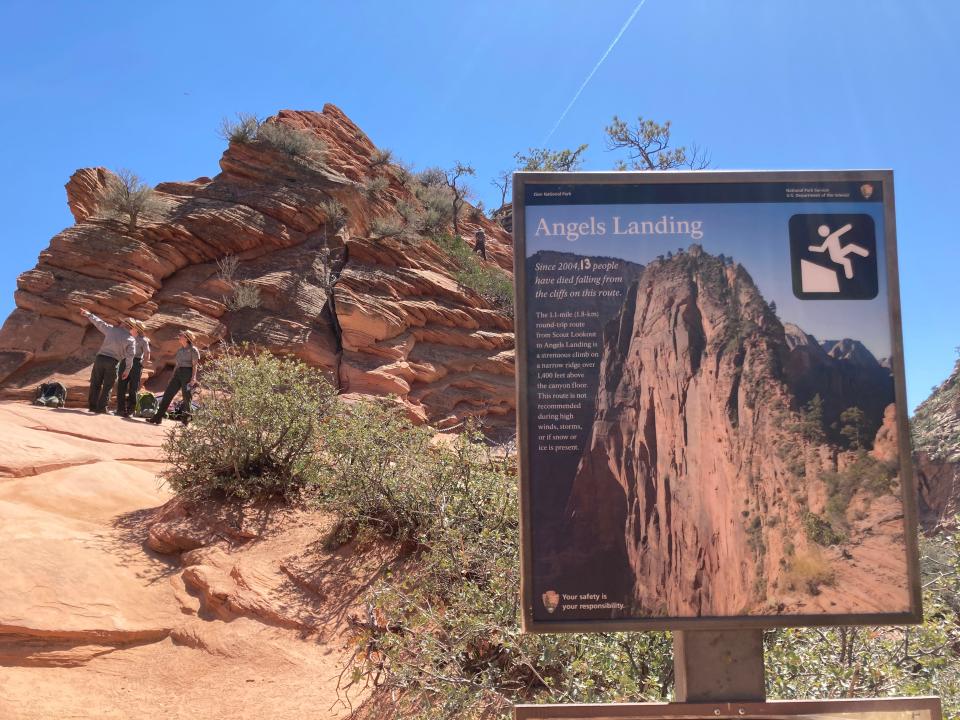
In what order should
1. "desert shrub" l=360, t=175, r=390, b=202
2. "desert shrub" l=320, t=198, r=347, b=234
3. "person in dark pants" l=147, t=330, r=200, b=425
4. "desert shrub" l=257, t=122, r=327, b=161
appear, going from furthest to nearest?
"desert shrub" l=360, t=175, r=390, b=202 → "desert shrub" l=257, t=122, r=327, b=161 → "desert shrub" l=320, t=198, r=347, b=234 → "person in dark pants" l=147, t=330, r=200, b=425

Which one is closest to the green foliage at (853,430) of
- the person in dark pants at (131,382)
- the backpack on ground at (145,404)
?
the person in dark pants at (131,382)

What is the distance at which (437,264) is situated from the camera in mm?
22375

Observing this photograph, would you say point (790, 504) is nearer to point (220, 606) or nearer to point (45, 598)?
point (220, 606)

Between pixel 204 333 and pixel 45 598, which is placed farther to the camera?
pixel 204 333

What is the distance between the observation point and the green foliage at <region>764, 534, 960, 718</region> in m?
2.94

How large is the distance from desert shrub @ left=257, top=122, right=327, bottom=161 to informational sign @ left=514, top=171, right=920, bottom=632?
2129 cm

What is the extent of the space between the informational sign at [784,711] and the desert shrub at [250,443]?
5.29 m

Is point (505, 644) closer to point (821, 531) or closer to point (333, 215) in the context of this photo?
point (821, 531)

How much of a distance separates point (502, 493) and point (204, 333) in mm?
13734

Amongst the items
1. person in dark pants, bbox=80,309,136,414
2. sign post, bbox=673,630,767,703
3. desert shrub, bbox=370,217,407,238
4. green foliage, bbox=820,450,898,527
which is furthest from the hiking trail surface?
desert shrub, bbox=370,217,407,238

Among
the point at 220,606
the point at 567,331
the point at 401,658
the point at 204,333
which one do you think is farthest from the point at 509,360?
the point at 567,331

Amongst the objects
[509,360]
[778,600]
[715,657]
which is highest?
[509,360]

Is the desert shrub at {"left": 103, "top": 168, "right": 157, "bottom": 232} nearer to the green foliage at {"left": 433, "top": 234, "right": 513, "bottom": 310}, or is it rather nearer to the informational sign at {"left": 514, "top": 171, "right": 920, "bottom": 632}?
the green foliage at {"left": 433, "top": 234, "right": 513, "bottom": 310}

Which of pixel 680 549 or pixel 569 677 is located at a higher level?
pixel 680 549
